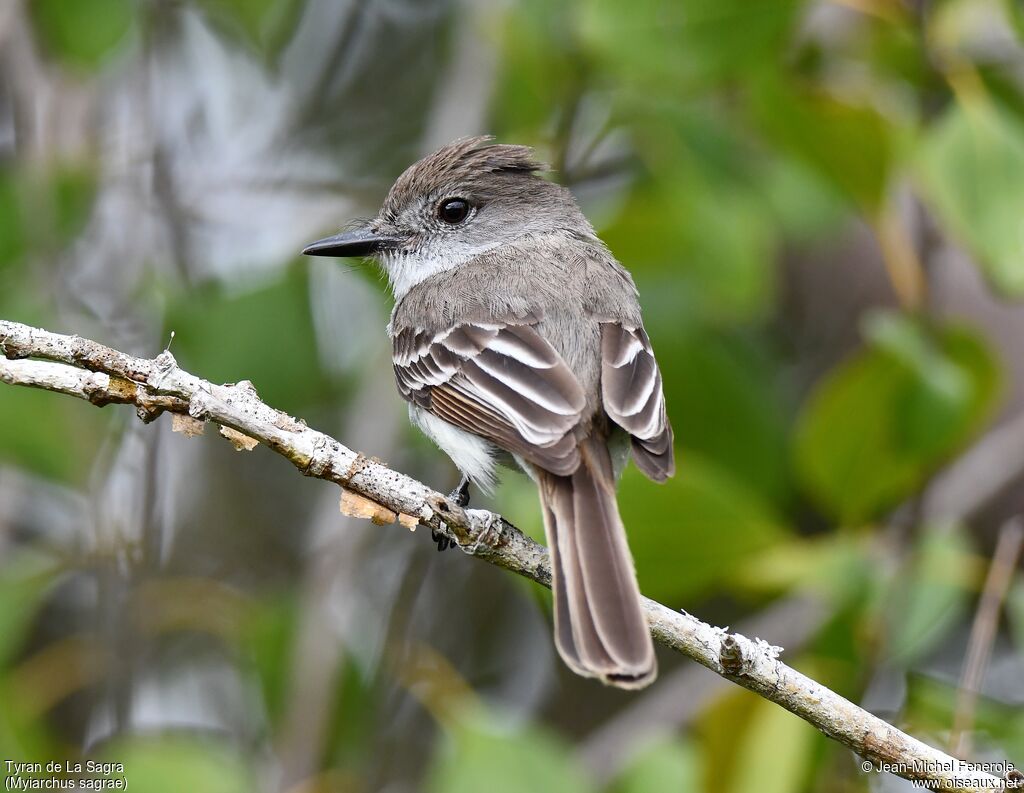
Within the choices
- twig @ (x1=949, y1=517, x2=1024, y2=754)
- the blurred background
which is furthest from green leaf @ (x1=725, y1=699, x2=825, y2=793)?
twig @ (x1=949, y1=517, x2=1024, y2=754)

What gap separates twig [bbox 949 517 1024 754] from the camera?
274 centimetres

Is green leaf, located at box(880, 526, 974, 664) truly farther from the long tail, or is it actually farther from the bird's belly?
the bird's belly

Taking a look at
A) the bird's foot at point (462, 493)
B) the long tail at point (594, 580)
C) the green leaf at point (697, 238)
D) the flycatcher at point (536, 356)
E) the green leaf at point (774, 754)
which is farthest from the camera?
the green leaf at point (697, 238)

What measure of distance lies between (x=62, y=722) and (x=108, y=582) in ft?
3.50

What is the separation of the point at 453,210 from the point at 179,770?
1779 mm

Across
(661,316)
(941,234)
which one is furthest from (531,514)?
(941,234)

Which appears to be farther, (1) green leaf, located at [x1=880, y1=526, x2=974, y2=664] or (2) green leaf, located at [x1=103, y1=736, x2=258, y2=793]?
(1) green leaf, located at [x1=880, y1=526, x2=974, y2=664]

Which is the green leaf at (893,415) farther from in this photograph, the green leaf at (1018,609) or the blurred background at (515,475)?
the green leaf at (1018,609)

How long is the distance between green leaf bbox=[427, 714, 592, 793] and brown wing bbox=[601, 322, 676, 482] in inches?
31.6

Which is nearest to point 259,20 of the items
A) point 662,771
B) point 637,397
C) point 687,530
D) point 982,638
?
point 637,397

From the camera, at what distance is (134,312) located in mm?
4160

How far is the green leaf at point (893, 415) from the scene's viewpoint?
3146mm

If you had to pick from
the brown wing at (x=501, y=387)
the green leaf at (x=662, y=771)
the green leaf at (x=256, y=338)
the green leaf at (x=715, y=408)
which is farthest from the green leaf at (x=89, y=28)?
the green leaf at (x=662, y=771)

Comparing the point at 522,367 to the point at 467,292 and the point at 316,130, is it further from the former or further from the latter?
the point at 316,130
